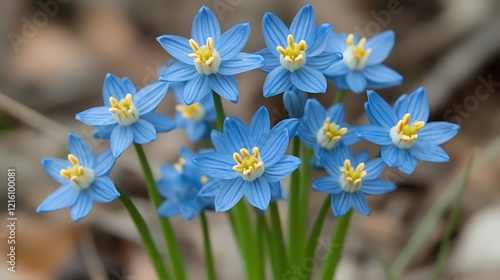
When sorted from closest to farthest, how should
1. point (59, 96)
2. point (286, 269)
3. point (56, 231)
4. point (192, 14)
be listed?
point (286, 269), point (56, 231), point (59, 96), point (192, 14)

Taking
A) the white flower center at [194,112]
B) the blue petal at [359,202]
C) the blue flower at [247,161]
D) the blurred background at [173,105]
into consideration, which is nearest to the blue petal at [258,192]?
the blue flower at [247,161]

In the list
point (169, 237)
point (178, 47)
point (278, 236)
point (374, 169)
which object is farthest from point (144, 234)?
point (374, 169)

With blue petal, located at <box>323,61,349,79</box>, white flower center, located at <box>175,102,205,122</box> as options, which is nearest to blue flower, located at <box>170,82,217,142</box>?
white flower center, located at <box>175,102,205,122</box>

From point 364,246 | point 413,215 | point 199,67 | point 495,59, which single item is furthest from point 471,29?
point 199,67

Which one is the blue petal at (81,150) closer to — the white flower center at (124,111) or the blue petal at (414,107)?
the white flower center at (124,111)

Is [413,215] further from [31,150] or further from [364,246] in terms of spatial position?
[31,150]

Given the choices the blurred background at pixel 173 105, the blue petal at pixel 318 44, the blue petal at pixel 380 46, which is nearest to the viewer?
the blue petal at pixel 318 44
